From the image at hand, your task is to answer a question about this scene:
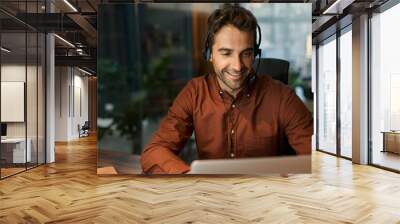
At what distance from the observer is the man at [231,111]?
15.0 feet

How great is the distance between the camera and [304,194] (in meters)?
5.14

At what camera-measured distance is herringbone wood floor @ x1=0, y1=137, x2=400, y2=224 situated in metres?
4.07

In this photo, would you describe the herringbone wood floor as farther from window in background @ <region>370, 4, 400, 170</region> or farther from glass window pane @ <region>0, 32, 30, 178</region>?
window in background @ <region>370, 4, 400, 170</region>

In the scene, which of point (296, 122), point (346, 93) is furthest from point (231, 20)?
→ point (346, 93)

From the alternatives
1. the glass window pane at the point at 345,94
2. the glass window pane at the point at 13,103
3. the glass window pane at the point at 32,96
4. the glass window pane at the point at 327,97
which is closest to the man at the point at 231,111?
the glass window pane at the point at 13,103

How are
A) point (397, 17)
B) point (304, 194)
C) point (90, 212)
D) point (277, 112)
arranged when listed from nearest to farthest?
1. point (90, 212)
2. point (277, 112)
3. point (304, 194)
4. point (397, 17)

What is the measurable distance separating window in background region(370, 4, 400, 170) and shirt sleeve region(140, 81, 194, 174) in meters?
4.19

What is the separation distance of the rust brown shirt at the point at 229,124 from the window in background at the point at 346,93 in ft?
14.6

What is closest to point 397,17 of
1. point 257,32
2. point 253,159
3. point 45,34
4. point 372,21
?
point 372,21

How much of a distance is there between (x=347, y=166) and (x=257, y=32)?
427cm

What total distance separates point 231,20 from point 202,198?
2.13 metres

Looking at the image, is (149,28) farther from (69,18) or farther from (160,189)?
(69,18)

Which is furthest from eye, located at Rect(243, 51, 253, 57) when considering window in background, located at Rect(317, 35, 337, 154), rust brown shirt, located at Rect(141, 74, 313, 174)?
window in background, located at Rect(317, 35, 337, 154)

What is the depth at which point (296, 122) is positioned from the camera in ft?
15.5
